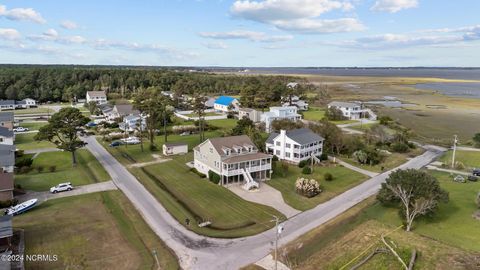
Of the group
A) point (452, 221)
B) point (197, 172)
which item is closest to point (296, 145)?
point (197, 172)

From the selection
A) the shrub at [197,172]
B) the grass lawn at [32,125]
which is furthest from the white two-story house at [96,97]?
the shrub at [197,172]

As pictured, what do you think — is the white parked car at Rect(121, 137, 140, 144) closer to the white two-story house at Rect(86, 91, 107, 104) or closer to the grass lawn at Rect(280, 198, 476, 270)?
the grass lawn at Rect(280, 198, 476, 270)

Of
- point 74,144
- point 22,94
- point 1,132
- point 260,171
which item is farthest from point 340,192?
point 22,94

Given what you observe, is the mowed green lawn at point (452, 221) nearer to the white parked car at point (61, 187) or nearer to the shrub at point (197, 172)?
the shrub at point (197, 172)

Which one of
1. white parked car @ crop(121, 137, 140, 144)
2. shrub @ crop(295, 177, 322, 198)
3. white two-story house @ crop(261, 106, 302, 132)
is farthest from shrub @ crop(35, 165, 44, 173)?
white two-story house @ crop(261, 106, 302, 132)

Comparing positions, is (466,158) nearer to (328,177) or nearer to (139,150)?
(328,177)

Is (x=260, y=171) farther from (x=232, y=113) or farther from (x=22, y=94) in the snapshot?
(x=22, y=94)
